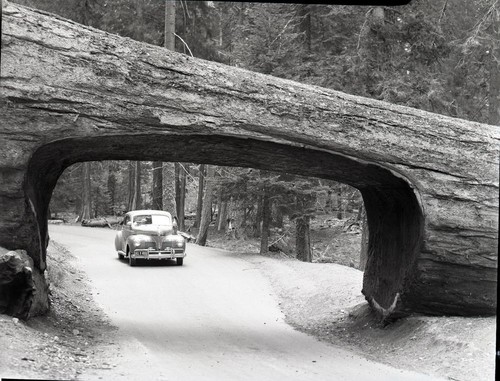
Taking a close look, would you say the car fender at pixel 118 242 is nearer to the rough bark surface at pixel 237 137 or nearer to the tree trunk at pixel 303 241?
the rough bark surface at pixel 237 137

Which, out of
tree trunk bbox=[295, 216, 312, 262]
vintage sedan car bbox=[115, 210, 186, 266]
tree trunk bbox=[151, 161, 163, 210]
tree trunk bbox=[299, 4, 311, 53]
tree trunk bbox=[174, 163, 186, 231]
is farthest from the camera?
tree trunk bbox=[174, 163, 186, 231]

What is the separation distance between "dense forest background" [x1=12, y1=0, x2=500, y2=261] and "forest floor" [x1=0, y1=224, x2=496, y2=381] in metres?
3.72

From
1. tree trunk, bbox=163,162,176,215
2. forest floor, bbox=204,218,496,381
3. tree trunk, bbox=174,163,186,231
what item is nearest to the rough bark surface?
forest floor, bbox=204,218,496,381

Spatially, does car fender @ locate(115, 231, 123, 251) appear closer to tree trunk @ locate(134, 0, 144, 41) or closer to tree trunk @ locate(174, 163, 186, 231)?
tree trunk @ locate(134, 0, 144, 41)

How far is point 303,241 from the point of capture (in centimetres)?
1898

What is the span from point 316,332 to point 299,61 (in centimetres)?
829

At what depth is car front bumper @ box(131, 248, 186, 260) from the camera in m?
13.6

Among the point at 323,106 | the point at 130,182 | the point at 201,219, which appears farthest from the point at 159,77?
the point at 201,219

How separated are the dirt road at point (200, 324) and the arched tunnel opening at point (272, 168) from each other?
65.7 inches

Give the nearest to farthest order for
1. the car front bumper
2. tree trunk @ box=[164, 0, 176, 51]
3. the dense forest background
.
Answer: the dense forest background < the car front bumper < tree trunk @ box=[164, 0, 176, 51]

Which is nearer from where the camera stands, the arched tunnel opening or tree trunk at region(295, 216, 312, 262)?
the arched tunnel opening

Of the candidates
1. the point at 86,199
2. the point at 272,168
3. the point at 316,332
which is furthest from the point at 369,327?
the point at 86,199

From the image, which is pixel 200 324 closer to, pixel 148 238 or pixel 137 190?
pixel 148 238

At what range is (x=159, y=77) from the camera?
7.56 metres
